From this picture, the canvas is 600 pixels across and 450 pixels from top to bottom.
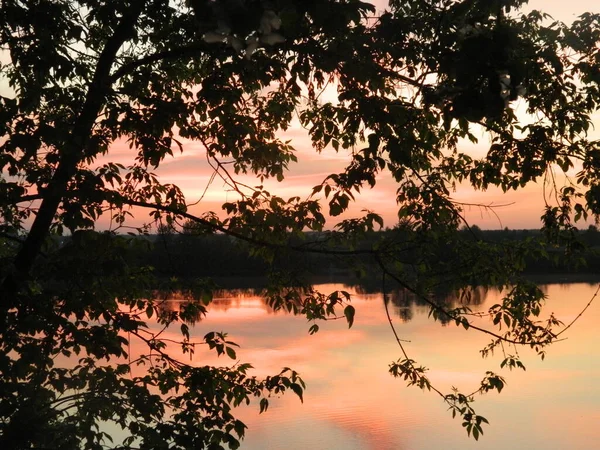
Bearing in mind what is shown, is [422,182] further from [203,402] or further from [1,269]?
[1,269]

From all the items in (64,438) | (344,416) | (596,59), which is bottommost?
(344,416)

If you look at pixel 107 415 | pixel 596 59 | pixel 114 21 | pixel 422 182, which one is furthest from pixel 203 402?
pixel 596 59

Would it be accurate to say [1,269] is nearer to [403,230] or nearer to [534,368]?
[403,230]

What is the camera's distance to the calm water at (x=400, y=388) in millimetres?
11703

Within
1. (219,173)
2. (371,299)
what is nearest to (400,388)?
(219,173)

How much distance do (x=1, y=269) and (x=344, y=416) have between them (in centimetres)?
949

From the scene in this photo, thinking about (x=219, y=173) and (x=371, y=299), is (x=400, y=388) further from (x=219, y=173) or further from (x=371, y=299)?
(x=371, y=299)

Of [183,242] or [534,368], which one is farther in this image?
[534,368]

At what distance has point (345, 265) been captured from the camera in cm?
470

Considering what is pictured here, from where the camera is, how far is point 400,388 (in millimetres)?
15070

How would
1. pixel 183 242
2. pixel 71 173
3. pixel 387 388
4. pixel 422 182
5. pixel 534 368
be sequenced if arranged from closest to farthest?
pixel 71 173
pixel 422 182
pixel 183 242
pixel 387 388
pixel 534 368

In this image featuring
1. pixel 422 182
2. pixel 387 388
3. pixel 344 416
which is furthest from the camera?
pixel 387 388

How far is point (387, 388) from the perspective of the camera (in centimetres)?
1478

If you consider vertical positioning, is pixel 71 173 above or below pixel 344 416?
above
